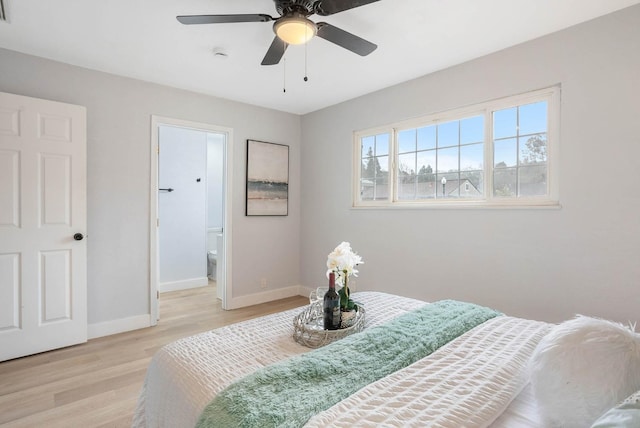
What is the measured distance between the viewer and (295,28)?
185cm

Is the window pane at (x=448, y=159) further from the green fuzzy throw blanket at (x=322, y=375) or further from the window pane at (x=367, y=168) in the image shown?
the green fuzzy throw blanket at (x=322, y=375)

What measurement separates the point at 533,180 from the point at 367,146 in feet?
5.75

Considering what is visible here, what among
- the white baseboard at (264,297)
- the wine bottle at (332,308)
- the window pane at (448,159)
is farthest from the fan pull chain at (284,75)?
the white baseboard at (264,297)

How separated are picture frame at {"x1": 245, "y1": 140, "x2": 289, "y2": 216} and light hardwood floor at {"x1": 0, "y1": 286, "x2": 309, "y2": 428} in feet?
4.66

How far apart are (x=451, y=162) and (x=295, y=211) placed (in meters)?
2.18

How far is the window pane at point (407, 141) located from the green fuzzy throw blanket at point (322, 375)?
2.22 m

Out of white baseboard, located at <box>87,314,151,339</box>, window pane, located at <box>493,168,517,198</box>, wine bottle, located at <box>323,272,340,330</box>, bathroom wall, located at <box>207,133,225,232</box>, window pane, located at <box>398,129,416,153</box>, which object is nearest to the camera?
wine bottle, located at <box>323,272,340,330</box>

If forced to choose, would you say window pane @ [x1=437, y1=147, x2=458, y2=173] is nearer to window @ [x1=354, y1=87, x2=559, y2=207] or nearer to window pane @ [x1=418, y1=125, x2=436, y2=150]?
window @ [x1=354, y1=87, x2=559, y2=207]

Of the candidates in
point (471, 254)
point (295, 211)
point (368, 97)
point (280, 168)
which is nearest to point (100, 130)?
point (280, 168)

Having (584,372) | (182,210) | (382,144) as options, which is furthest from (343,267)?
(182,210)

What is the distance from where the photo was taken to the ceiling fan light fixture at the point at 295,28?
1816 mm

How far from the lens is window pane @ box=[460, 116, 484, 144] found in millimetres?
2842

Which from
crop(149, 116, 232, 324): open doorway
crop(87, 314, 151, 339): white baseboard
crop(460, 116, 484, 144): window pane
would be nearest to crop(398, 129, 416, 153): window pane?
crop(460, 116, 484, 144): window pane

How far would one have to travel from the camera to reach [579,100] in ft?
7.32
